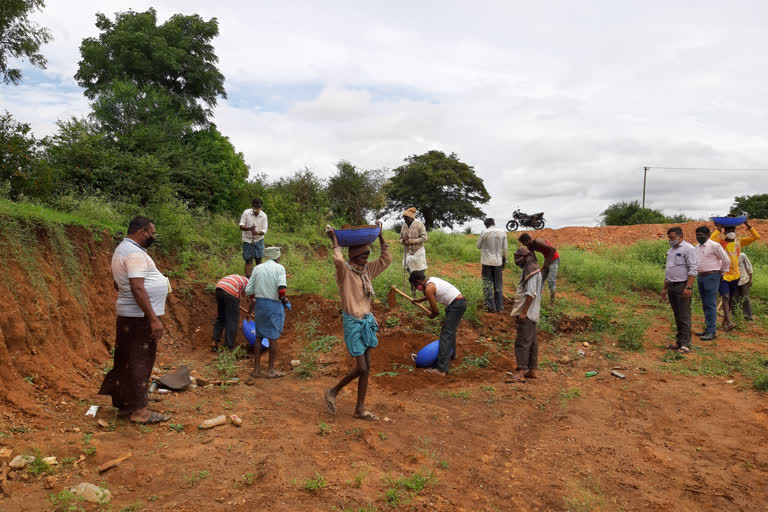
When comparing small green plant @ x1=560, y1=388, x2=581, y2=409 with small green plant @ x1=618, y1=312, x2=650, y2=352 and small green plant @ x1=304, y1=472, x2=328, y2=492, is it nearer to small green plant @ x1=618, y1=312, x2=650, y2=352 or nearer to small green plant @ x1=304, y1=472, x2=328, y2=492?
small green plant @ x1=618, y1=312, x2=650, y2=352

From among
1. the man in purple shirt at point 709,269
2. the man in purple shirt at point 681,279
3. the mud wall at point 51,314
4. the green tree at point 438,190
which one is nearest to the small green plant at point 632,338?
the man in purple shirt at point 681,279

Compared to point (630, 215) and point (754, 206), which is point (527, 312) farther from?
point (754, 206)

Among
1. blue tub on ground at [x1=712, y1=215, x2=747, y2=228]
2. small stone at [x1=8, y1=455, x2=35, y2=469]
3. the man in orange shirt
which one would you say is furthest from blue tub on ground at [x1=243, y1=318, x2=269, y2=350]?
the man in orange shirt

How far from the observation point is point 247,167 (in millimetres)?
20234

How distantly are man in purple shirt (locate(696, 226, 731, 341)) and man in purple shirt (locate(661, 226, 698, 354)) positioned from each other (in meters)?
0.57

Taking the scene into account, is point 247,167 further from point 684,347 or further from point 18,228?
point 684,347

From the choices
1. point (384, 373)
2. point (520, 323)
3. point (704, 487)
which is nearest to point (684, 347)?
point (520, 323)

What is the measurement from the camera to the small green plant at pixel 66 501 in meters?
2.82

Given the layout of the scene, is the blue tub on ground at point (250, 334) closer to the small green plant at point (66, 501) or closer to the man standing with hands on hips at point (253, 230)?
the man standing with hands on hips at point (253, 230)

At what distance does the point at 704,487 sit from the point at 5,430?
5.53 meters

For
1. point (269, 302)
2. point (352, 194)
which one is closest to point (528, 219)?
point (352, 194)

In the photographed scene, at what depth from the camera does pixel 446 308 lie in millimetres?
6266

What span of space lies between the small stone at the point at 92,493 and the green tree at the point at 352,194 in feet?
61.3

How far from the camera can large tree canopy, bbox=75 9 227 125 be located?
18.3 meters
